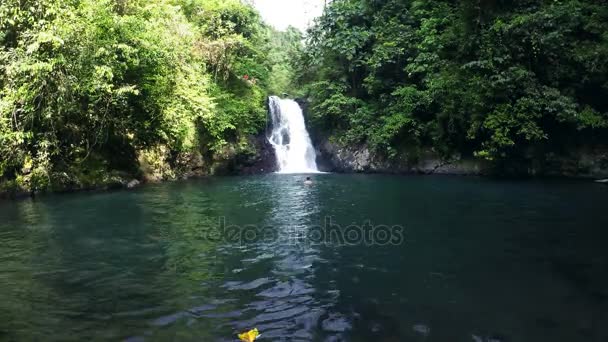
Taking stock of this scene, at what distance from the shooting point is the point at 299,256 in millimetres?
8375

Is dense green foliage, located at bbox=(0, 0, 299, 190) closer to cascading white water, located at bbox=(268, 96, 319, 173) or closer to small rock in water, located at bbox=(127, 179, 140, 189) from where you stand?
small rock in water, located at bbox=(127, 179, 140, 189)

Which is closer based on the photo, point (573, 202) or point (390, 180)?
point (573, 202)

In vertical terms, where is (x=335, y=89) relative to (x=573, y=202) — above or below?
above

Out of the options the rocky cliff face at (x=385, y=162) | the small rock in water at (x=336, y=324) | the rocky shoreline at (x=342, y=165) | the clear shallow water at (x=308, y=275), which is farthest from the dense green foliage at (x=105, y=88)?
the small rock in water at (x=336, y=324)

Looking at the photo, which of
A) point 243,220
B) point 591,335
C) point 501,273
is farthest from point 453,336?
point 243,220

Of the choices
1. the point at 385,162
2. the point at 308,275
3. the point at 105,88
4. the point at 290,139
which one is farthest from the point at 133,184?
the point at 308,275

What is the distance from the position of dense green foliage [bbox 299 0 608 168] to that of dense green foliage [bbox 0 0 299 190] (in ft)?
26.2

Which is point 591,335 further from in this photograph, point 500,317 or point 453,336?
point 453,336

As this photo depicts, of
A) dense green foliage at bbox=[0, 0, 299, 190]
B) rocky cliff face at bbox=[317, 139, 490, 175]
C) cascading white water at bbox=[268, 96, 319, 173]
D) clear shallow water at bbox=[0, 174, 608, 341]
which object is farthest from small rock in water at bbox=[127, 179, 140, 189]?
rocky cliff face at bbox=[317, 139, 490, 175]

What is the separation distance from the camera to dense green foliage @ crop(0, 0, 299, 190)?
618 inches

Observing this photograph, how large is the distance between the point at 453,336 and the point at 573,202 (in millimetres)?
11244

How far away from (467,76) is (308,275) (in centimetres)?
1785

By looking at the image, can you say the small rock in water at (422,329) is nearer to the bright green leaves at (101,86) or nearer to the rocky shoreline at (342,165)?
the bright green leaves at (101,86)

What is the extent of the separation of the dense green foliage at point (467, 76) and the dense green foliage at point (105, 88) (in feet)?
26.2
